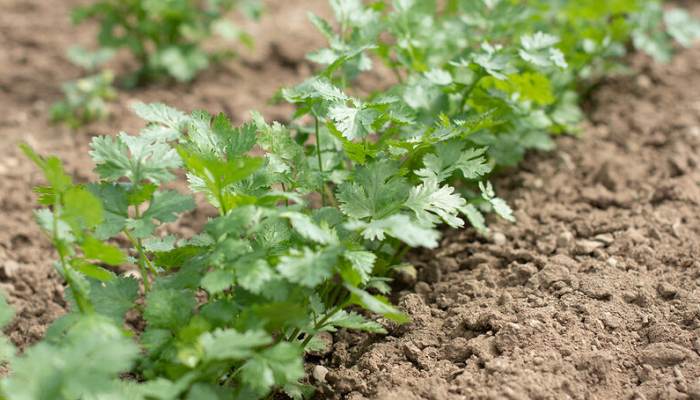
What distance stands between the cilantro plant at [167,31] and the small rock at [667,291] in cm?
222

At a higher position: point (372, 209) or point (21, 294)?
point (372, 209)

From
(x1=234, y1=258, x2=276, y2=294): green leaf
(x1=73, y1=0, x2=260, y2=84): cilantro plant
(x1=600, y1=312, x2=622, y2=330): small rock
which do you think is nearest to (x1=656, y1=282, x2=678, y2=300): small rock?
(x1=600, y1=312, x2=622, y2=330): small rock

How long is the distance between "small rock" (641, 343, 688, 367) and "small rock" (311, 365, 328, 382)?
827mm

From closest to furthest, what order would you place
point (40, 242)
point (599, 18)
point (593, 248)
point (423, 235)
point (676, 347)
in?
point (423, 235), point (676, 347), point (593, 248), point (40, 242), point (599, 18)

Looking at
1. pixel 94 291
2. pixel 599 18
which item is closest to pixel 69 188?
pixel 94 291

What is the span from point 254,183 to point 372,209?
31 centimetres

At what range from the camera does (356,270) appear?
1.89m

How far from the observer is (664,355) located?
201 cm

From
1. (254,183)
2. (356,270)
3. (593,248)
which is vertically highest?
(254,183)

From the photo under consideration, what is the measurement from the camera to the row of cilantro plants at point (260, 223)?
1.74m

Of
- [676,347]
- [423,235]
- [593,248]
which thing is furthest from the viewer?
[593,248]

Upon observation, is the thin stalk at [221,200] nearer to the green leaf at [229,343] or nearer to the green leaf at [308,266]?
the green leaf at [308,266]

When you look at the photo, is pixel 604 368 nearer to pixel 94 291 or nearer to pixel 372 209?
pixel 372 209

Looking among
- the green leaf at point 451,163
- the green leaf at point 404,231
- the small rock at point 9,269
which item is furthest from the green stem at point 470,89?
the small rock at point 9,269
